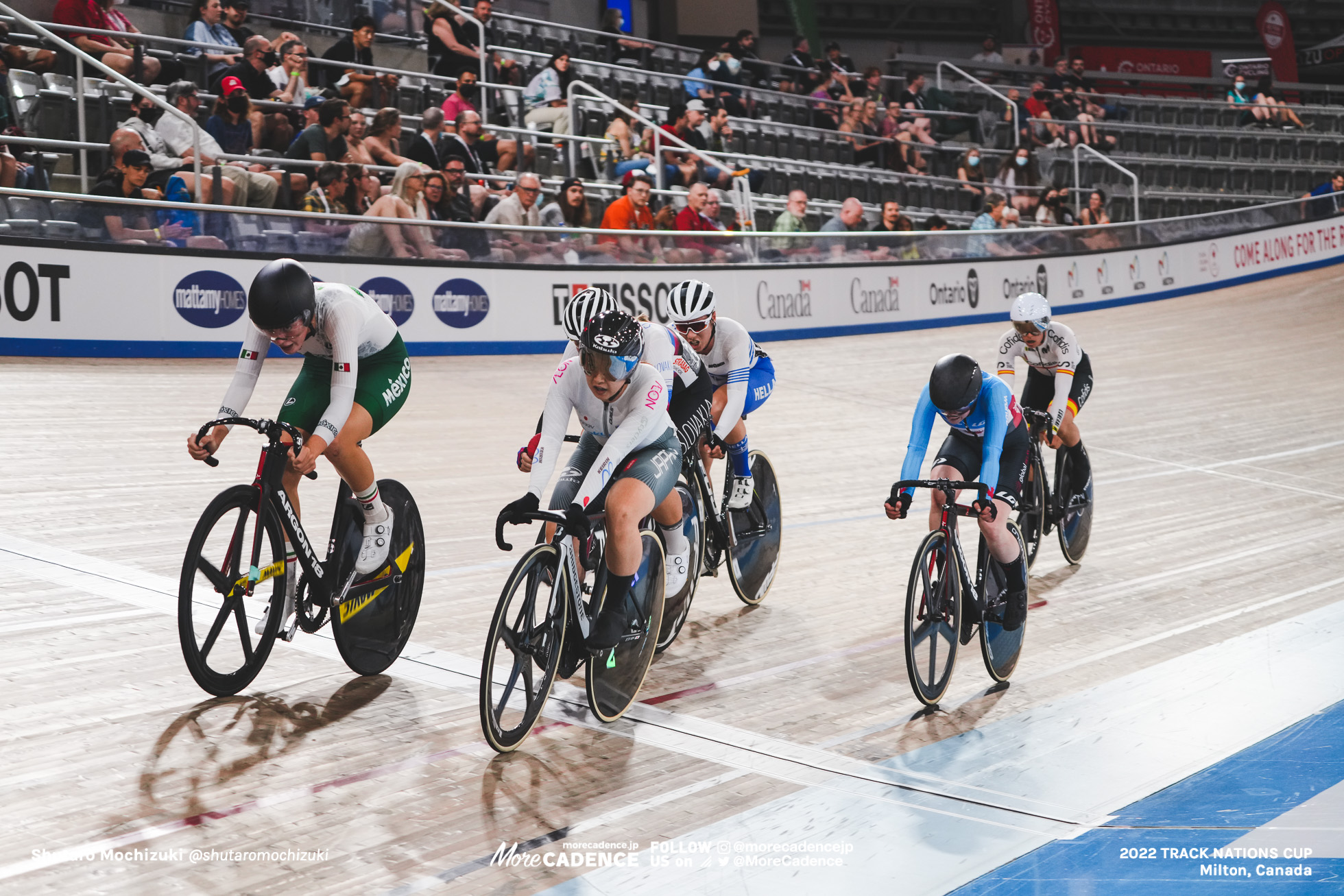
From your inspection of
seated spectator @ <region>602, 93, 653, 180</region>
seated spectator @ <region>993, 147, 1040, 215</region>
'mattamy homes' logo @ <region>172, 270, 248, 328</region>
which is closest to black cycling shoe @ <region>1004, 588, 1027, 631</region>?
'mattamy homes' logo @ <region>172, 270, 248, 328</region>

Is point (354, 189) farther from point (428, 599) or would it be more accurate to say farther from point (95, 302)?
point (428, 599)

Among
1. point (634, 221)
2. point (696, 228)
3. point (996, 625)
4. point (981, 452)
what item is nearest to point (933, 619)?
point (996, 625)

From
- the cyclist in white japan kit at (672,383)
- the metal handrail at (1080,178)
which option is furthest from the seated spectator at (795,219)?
the cyclist in white japan kit at (672,383)

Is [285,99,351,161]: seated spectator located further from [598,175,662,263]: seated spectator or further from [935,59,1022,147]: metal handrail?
[935,59,1022,147]: metal handrail

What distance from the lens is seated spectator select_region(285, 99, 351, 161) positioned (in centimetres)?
1039

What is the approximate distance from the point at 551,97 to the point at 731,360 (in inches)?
382

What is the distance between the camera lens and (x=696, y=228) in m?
13.5

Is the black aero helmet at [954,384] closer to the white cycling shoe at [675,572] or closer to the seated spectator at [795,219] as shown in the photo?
the white cycling shoe at [675,572]

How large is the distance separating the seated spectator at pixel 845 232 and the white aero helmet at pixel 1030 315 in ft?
28.4

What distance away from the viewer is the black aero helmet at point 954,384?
432cm

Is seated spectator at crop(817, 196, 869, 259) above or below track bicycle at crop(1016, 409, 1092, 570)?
above

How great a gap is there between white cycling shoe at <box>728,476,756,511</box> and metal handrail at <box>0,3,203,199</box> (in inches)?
234

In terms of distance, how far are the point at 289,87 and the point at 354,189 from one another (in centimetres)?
129

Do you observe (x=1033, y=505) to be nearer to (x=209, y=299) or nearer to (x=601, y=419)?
(x=601, y=419)
